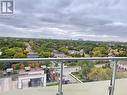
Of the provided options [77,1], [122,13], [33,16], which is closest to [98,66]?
[122,13]

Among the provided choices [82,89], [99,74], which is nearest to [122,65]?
[99,74]

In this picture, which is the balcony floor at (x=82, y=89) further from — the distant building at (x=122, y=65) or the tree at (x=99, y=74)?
the distant building at (x=122, y=65)

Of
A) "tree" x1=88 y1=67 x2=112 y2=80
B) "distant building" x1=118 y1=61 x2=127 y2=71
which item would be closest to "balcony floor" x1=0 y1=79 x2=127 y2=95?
"tree" x1=88 y1=67 x2=112 y2=80

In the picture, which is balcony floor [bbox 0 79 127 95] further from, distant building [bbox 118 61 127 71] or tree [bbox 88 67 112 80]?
distant building [bbox 118 61 127 71]

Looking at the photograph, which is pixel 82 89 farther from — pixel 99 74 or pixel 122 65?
pixel 122 65

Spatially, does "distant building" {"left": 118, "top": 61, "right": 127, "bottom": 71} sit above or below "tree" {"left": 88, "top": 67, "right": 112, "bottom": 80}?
above

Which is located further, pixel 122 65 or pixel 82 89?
pixel 122 65

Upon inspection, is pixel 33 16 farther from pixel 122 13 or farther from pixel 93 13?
pixel 122 13

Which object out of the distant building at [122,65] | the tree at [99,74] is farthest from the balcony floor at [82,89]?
the distant building at [122,65]
